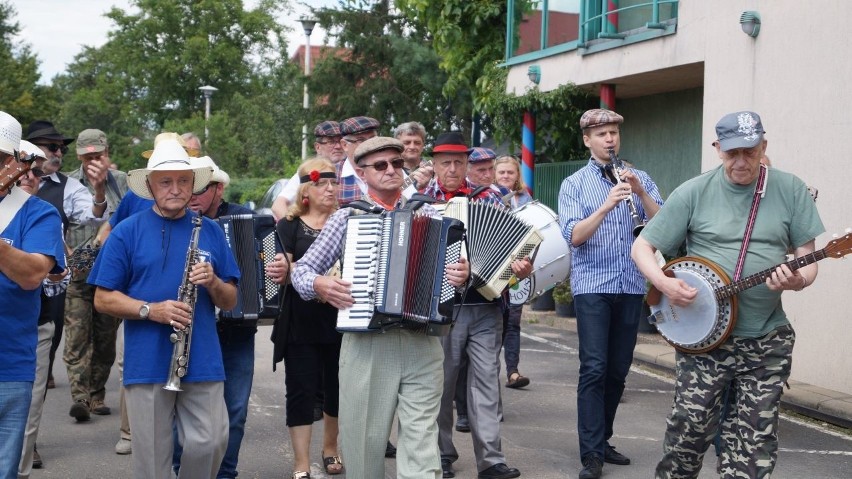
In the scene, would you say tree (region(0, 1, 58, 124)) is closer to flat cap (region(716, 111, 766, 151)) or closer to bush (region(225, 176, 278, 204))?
bush (region(225, 176, 278, 204))

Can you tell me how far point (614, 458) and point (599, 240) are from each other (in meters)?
1.54

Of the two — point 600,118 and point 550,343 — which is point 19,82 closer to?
point 550,343

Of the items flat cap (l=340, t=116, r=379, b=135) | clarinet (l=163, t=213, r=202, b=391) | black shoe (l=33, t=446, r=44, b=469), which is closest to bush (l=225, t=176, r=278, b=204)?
flat cap (l=340, t=116, r=379, b=135)

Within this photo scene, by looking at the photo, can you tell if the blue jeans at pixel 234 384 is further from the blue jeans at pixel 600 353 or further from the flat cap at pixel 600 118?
the flat cap at pixel 600 118

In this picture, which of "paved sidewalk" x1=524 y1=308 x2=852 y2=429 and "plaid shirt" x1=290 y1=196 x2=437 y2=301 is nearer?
"plaid shirt" x1=290 y1=196 x2=437 y2=301

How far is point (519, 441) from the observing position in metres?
8.65

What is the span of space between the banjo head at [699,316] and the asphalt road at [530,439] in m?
1.91

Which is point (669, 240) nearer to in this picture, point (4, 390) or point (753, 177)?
point (753, 177)

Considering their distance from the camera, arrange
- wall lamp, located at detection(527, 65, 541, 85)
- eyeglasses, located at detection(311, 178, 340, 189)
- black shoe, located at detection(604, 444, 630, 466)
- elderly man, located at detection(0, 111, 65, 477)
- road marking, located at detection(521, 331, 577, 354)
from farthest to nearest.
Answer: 1. wall lamp, located at detection(527, 65, 541, 85)
2. road marking, located at detection(521, 331, 577, 354)
3. black shoe, located at detection(604, 444, 630, 466)
4. eyeglasses, located at detection(311, 178, 340, 189)
5. elderly man, located at detection(0, 111, 65, 477)

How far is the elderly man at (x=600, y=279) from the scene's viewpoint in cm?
736

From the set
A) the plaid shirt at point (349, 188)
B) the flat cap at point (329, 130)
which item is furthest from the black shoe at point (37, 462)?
the flat cap at point (329, 130)

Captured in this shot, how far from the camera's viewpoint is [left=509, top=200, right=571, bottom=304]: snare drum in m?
8.52

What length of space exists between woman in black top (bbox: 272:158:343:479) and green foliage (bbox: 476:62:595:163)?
1034 cm

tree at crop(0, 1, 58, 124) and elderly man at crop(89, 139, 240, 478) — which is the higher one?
tree at crop(0, 1, 58, 124)
